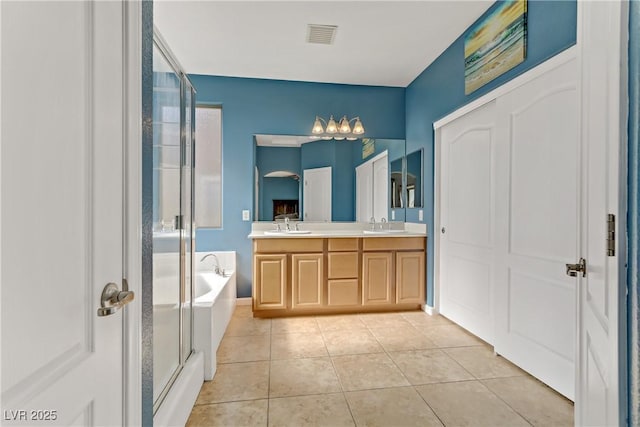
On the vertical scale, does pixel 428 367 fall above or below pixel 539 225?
below

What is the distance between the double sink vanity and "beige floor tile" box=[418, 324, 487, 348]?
53 centimetres

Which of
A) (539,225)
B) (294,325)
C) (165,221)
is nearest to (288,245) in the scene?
(294,325)

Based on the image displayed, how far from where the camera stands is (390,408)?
174 centimetres

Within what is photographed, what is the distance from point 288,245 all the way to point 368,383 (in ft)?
5.13

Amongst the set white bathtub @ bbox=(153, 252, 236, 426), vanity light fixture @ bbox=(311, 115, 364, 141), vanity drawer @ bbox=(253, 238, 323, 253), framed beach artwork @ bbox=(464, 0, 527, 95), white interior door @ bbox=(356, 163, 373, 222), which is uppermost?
framed beach artwork @ bbox=(464, 0, 527, 95)

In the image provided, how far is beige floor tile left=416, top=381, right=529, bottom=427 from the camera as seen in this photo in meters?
1.64

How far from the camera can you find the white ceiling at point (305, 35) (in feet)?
7.93

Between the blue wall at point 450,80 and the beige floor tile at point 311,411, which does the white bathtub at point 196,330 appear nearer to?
the beige floor tile at point 311,411

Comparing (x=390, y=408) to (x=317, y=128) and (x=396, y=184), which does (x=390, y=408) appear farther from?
(x=317, y=128)

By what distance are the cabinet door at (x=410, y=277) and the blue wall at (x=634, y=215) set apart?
2691 mm

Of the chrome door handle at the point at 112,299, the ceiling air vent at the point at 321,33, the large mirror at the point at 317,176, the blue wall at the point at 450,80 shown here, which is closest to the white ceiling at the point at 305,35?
the ceiling air vent at the point at 321,33

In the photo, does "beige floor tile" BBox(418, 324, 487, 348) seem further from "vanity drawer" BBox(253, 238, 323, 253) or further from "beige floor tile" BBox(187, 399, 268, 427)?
"beige floor tile" BBox(187, 399, 268, 427)

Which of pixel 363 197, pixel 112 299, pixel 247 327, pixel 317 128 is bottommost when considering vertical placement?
pixel 247 327

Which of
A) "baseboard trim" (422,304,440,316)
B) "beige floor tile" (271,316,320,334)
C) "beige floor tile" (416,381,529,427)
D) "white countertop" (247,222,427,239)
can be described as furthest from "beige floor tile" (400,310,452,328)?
"beige floor tile" (416,381,529,427)
